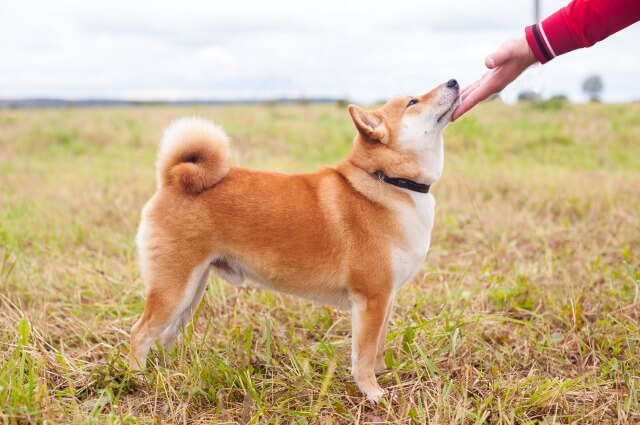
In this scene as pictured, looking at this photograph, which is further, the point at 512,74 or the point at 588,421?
the point at 512,74

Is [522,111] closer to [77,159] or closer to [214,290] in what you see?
[77,159]

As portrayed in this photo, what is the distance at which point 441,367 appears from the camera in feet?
11.0

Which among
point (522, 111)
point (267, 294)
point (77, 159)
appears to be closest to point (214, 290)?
point (267, 294)

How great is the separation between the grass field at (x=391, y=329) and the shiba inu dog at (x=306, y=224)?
1.00 feet

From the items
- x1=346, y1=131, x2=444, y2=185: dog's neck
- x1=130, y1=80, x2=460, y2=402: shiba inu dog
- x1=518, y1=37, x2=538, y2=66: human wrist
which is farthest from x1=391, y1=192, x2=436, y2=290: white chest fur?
x1=518, y1=37, x2=538, y2=66: human wrist

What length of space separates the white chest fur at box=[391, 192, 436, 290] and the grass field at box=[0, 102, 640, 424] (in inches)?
20.4

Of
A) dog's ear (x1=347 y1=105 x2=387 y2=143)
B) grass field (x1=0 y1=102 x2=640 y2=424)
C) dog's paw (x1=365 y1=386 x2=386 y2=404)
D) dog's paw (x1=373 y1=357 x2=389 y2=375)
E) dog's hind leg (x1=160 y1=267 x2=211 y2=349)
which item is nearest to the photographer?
grass field (x1=0 y1=102 x2=640 y2=424)

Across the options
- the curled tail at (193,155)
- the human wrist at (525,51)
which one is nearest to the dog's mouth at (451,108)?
the human wrist at (525,51)

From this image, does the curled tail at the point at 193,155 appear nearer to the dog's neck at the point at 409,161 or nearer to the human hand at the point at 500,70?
the dog's neck at the point at 409,161

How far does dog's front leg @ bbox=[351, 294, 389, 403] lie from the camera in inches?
122

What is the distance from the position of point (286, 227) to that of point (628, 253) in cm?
338

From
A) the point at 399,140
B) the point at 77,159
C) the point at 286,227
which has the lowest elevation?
the point at 77,159

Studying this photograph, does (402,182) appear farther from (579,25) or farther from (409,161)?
(579,25)

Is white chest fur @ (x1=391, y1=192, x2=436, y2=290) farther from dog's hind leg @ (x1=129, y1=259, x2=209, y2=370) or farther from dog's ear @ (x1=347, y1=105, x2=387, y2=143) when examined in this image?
dog's hind leg @ (x1=129, y1=259, x2=209, y2=370)
